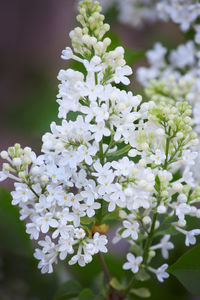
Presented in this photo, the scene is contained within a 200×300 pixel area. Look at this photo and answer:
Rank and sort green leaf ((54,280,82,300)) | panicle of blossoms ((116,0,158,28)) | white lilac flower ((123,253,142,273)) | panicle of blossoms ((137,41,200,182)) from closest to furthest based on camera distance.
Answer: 1. white lilac flower ((123,253,142,273))
2. green leaf ((54,280,82,300))
3. panicle of blossoms ((137,41,200,182))
4. panicle of blossoms ((116,0,158,28))

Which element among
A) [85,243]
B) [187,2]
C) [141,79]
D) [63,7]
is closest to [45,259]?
[85,243]

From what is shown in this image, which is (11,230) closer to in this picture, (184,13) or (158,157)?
(158,157)

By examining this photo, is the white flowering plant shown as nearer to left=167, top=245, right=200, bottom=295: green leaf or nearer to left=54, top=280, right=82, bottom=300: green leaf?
left=167, top=245, right=200, bottom=295: green leaf

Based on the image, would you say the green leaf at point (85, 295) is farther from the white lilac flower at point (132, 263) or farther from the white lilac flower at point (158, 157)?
the white lilac flower at point (158, 157)

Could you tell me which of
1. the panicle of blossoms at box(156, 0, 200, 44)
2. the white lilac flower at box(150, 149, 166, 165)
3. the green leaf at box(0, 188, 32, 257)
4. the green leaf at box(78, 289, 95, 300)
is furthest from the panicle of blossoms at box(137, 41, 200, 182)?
the green leaf at box(0, 188, 32, 257)

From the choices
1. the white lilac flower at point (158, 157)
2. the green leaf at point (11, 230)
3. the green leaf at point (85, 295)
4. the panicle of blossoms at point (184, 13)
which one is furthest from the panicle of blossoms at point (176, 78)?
the green leaf at point (11, 230)

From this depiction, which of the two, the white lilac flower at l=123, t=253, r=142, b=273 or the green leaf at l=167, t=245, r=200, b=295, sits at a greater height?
the white lilac flower at l=123, t=253, r=142, b=273

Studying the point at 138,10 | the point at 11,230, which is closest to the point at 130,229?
the point at 11,230
